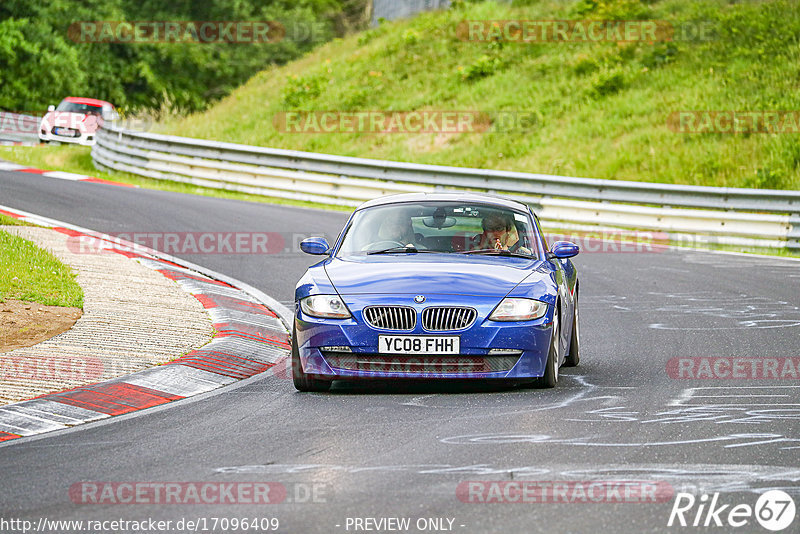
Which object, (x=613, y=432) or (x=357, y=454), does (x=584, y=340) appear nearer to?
(x=613, y=432)

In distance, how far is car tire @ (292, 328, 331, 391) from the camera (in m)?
8.41

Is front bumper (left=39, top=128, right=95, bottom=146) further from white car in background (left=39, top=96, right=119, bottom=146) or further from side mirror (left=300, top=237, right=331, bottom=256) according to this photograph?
side mirror (left=300, top=237, right=331, bottom=256)

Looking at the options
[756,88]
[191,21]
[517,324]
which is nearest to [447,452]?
[517,324]

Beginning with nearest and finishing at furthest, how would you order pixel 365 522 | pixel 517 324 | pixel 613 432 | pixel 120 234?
pixel 365 522 → pixel 613 432 → pixel 517 324 → pixel 120 234

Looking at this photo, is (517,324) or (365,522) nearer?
(365,522)

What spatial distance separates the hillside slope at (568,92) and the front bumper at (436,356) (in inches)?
709

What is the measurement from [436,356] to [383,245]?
1597 mm

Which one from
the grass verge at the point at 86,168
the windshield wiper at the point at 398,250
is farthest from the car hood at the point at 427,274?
the grass verge at the point at 86,168

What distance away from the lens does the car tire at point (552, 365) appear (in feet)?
27.5

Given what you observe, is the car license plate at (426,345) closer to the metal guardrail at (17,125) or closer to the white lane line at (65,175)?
the white lane line at (65,175)

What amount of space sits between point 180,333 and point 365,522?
5.73 m

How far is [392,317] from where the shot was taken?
8188mm

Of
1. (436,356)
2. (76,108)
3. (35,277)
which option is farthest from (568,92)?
(436,356)

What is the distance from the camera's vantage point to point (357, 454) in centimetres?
639
